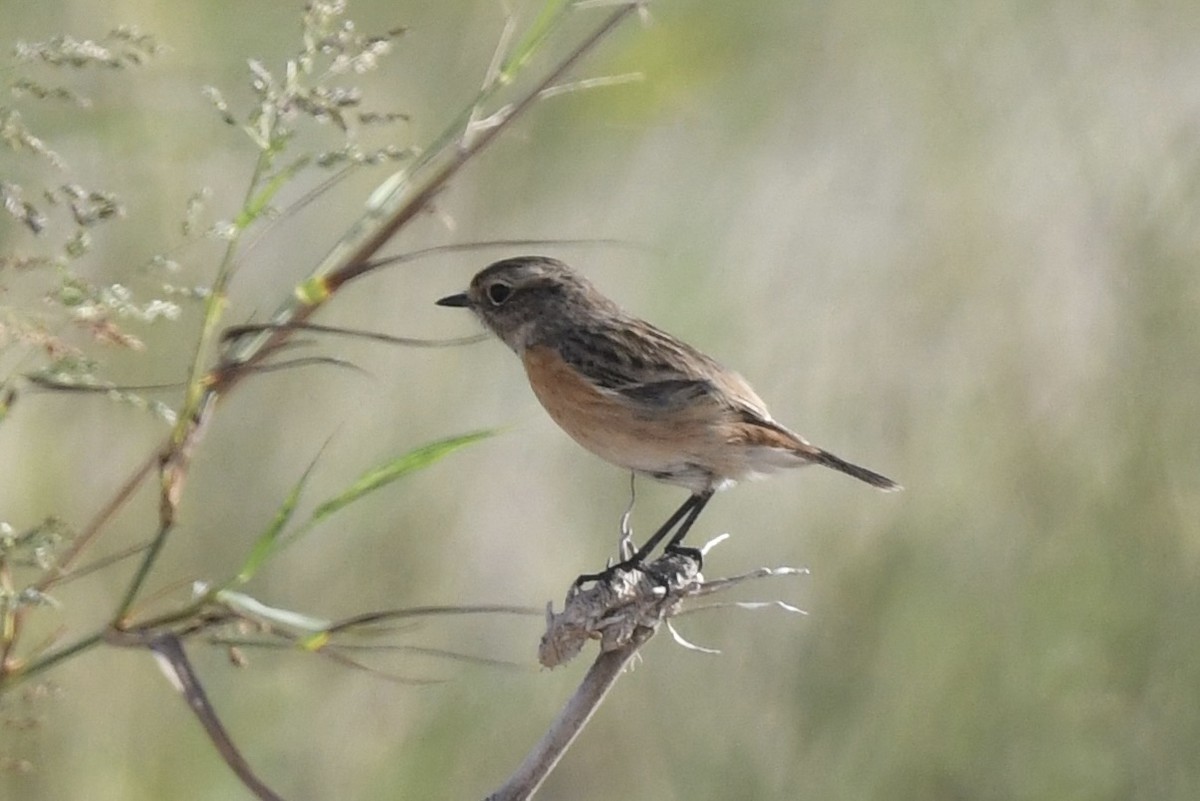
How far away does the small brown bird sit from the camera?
123 inches

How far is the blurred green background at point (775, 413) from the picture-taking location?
3166mm

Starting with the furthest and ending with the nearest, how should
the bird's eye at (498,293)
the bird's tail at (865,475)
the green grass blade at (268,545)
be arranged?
the bird's eye at (498,293)
the bird's tail at (865,475)
the green grass blade at (268,545)

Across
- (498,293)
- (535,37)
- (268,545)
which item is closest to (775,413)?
(498,293)

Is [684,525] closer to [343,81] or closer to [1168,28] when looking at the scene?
[343,81]

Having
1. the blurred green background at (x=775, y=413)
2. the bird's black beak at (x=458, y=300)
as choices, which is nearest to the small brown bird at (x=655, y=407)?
the bird's black beak at (x=458, y=300)

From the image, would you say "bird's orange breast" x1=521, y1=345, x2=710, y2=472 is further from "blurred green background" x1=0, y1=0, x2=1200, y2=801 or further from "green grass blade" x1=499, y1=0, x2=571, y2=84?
"green grass blade" x1=499, y1=0, x2=571, y2=84

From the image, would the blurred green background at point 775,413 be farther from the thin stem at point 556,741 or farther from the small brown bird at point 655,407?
the thin stem at point 556,741

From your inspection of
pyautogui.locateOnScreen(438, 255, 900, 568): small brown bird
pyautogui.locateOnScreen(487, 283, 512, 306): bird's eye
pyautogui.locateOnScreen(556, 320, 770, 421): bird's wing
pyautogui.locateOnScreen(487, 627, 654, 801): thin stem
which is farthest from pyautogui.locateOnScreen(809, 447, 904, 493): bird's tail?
pyautogui.locateOnScreen(487, 627, 654, 801): thin stem

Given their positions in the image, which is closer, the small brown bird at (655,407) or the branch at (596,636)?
the branch at (596,636)

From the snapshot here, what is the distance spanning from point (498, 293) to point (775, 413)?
30.7 inches

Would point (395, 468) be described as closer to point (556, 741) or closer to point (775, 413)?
point (556, 741)

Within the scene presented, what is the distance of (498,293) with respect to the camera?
3.57 meters

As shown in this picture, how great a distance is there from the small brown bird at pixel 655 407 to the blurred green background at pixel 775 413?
11.2 inches

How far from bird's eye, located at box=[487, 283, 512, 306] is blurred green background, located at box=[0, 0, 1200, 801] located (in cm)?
14
